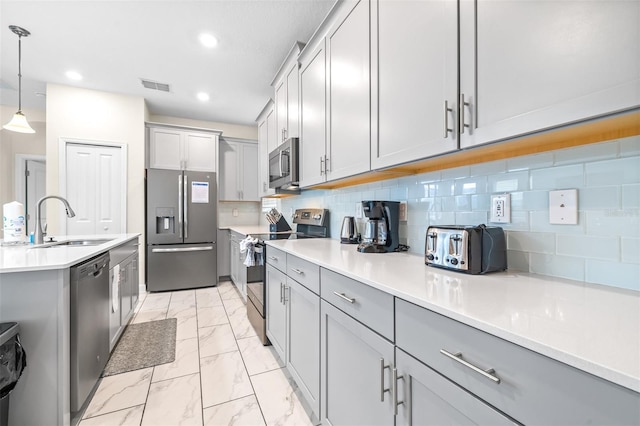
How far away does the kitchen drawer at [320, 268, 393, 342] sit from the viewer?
2.98 feet

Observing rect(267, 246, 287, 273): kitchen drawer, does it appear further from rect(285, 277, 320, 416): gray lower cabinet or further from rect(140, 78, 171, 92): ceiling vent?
rect(140, 78, 171, 92): ceiling vent

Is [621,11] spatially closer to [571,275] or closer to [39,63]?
[571,275]

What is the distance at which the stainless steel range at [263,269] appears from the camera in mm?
2279

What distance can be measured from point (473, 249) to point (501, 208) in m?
0.28

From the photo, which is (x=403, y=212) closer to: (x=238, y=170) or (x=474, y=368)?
(x=474, y=368)

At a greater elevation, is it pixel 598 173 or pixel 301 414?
pixel 598 173

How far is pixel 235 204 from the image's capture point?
4.92 meters

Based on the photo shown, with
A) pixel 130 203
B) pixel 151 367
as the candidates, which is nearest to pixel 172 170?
pixel 130 203

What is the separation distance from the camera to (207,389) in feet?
5.74

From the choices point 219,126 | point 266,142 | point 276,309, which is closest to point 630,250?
point 276,309

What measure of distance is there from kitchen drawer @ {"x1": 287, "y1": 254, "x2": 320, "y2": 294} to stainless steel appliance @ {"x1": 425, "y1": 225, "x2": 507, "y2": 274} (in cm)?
61

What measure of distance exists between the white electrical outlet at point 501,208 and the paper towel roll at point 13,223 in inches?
122

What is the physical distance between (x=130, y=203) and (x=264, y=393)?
11.0 ft

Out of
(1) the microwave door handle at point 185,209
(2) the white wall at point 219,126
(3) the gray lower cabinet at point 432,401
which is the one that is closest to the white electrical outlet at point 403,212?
(3) the gray lower cabinet at point 432,401
